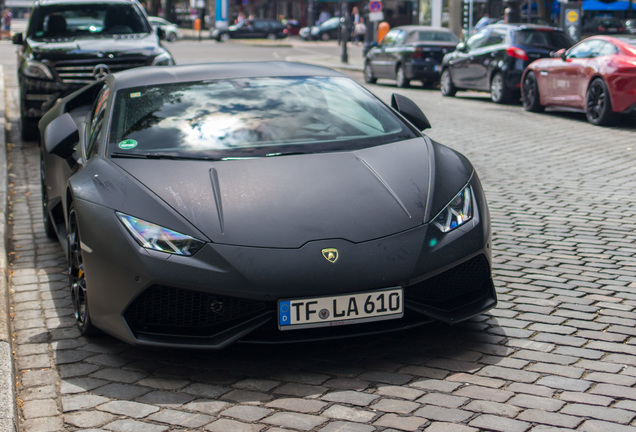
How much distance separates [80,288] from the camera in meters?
4.70

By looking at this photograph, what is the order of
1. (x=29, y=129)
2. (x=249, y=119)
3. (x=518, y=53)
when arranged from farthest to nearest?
1. (x=518, y=53)
2. (x=29, y=129)
3. (x=249, y=119)

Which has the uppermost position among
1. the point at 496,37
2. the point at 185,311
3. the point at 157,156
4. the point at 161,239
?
the point at 496,37

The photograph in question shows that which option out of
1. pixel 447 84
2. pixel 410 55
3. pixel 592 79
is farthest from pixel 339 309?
pixel 410 55

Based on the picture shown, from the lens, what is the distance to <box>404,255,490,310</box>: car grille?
4137 mm

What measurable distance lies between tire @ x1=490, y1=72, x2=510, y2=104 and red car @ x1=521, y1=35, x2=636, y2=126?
171cm

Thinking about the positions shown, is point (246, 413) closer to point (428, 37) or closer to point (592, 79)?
point (592, 79)

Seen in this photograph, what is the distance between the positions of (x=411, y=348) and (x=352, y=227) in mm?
670

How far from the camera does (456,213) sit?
14.3ft

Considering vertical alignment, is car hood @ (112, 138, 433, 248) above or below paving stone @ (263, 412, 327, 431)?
above

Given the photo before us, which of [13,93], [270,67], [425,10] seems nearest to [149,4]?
[425,10]

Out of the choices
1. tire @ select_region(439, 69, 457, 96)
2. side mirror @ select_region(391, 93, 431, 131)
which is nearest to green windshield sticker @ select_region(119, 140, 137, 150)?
side mirror @ select_region(391, 93, 431, 131)

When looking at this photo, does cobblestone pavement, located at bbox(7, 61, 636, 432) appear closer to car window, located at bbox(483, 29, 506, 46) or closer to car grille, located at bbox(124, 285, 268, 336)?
car grille, located at bbox(124, 285, 268, 336)

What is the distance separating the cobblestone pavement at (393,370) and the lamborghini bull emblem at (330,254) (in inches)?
19.8

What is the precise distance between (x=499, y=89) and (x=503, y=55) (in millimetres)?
684
